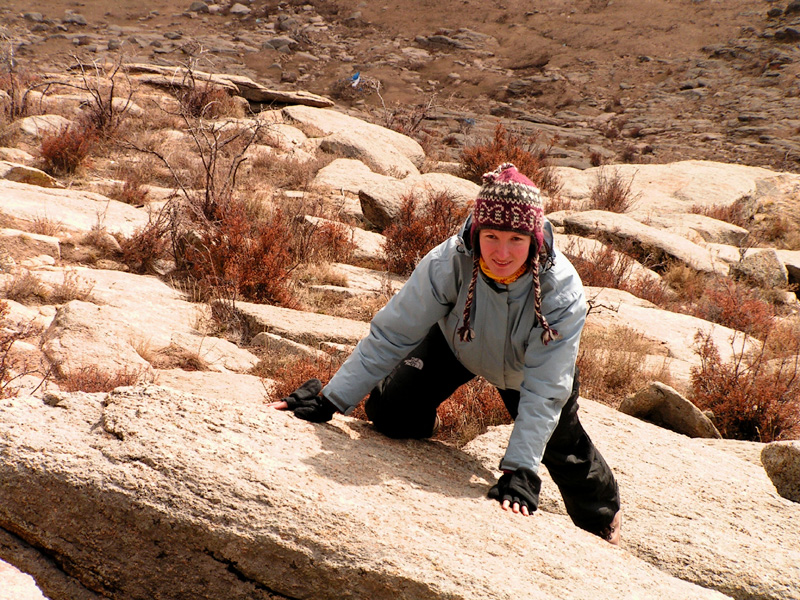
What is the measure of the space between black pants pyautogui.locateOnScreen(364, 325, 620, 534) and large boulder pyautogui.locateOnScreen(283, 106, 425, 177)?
964 cm

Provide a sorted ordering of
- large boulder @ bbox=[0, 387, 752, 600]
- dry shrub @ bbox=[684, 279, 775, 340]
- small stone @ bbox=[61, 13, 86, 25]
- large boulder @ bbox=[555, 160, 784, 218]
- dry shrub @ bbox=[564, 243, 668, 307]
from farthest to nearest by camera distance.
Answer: small stone @ bbox=[61, 13, 86, 25] → large boulder @ bbox=[555, 160, 784, 218] → dry shrub @ bbox=[564, 243, 668, 307] → dry shrub @ bbox=[684, 279, 775, 340] → large boulder @ bbox=[0, 387, 752, 600]

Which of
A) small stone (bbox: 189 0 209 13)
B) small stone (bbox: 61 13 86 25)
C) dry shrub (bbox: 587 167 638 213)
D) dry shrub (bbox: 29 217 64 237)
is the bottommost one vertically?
dry shrub (bbox: 29 217 64 237)

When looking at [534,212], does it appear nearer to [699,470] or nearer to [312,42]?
[699,470]

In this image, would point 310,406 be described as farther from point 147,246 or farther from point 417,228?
point 417,228

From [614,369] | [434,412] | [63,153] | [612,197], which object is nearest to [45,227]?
[63,153]

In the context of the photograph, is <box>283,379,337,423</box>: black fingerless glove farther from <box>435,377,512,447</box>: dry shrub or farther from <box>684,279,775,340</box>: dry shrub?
<box>684,279,775,340</box>: dry shrub

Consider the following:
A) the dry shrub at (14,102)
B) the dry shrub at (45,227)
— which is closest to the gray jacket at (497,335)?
the dry shrub at (45,227)

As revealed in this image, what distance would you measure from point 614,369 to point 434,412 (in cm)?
301

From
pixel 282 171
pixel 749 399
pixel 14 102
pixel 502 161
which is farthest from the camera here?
pixel 502 161

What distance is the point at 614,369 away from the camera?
5902 millimetres

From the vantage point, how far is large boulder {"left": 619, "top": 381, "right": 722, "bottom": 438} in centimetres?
502

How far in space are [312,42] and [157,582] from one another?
28333 mm

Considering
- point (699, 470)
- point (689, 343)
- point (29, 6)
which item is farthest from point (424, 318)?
point (29, 6)

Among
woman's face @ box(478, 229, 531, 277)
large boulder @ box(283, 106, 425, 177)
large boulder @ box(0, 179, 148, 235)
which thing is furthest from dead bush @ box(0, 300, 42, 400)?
large boulder @ box(283, 106, 425, 177)
